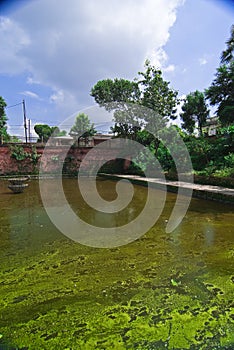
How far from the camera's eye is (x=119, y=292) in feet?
8.14

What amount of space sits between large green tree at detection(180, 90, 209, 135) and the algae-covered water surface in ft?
67.4

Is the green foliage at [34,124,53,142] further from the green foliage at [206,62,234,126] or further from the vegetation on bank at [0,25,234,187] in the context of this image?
the green foliage at [206,62,234,126]

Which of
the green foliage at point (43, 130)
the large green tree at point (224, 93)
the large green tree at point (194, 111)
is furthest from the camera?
the green foliage at point (43, 130)

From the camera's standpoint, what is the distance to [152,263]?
3.18 metres

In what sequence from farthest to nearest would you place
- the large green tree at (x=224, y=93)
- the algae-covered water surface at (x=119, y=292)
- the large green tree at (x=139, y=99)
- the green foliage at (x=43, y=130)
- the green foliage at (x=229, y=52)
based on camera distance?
the green foliage at (x=43, y=130) < the large green tree at (x=139, y=99) < the large green tree at (x=224, y=93) < the green foliage at (x=229, y=52) < the algae-covered water surface at (x=119, y=292)

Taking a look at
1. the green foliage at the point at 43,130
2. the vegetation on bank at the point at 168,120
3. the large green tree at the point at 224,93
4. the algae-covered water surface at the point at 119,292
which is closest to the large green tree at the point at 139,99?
the vegetation on bank at the point at 168,120

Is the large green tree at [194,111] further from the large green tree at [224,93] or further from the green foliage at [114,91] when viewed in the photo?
the large green tree at [224,93]

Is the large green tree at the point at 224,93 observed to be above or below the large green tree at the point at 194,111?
below

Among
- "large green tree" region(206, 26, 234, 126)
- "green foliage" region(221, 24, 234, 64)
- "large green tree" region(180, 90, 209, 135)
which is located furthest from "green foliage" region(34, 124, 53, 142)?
"green foliage" region(221, 24, 234, 64)

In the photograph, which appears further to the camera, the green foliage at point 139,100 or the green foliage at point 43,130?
the green foliage at point 43,130

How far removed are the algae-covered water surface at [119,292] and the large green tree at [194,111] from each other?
2054cm

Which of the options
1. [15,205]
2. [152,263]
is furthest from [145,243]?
[15,205]

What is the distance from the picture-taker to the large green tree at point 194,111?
22.6 metres

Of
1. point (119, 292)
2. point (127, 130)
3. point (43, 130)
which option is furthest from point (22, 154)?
point (43, 130)
